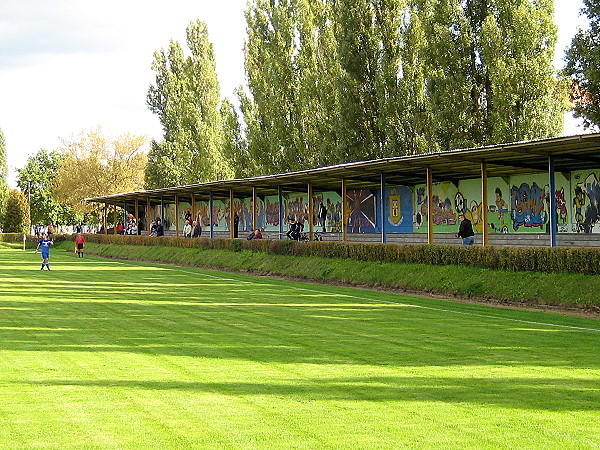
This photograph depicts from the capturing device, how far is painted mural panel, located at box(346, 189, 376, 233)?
35.7m

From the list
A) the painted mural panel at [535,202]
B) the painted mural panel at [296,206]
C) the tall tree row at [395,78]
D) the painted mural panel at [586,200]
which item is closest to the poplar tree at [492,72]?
the tall tree row at [395,78]

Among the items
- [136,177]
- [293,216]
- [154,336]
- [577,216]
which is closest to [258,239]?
[293,216]

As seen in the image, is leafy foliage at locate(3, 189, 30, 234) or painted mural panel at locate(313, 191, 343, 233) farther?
leafy foliage at locate(3, 189, 30, 234)

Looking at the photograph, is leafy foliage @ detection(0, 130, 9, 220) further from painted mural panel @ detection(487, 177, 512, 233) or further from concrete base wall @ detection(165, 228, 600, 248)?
painted mural panel @ detection(487, 177, 512, 233)

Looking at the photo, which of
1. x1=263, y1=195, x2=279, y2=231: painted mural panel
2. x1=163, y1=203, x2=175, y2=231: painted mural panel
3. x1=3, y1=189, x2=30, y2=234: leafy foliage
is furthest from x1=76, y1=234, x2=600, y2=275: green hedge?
x1=3, y1=189, x2=30, y2=234: leafy foliage

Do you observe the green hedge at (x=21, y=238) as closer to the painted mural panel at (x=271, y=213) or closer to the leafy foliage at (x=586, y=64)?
the painted mural panel at (x=271, y=213)

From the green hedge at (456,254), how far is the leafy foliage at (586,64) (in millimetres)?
8933

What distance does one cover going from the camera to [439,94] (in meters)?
32.8

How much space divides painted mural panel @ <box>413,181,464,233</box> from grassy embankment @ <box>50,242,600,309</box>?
4.83 m

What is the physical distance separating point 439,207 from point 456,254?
8389 millimetres

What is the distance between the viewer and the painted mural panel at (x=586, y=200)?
24.3 metres

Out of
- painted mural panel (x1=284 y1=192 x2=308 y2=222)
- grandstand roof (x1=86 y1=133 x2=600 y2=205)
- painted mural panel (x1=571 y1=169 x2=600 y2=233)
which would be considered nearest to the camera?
grandstand roof (x1=86 y1=133 x2=600 y2=205)

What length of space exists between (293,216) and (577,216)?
1880cm

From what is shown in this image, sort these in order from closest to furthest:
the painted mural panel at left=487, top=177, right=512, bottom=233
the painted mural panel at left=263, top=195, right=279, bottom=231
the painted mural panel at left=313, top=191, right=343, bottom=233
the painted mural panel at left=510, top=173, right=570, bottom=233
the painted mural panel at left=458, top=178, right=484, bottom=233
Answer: the painted mural panel at left=510, top=173, right=570, bottom=233
the painted mural panel at left=487, top=177, right=512, bottom=233
the painted mural panel at left=458, top=178, right=484, bottom=233
the painted mural panel at left=313, top=191, right=343, bottom=233
the painted mural panel at left=263, top=195, right=279, bottom=231
